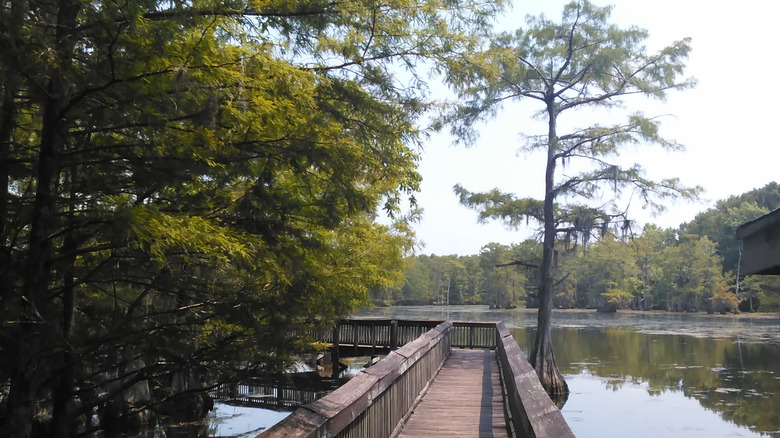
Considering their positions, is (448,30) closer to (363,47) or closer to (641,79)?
(363,47)

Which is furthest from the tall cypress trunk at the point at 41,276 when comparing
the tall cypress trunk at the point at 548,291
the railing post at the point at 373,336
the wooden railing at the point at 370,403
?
the tall cypress trunk at the point at 548,291

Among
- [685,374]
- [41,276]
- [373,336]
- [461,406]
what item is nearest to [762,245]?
[41,276]

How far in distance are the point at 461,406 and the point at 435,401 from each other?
508mm

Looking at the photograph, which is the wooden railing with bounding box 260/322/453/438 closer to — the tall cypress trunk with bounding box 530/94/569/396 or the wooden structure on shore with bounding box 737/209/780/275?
the wooden structure on shore with bounding box 737/209/780/275

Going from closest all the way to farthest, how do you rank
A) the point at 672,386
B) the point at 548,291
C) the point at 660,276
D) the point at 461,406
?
the point at 461,406 < the point at 548,291 < the point at 672,386 < the point at 660,276

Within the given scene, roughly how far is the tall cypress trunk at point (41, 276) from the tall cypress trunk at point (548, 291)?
18.5 metres

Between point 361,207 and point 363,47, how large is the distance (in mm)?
1811

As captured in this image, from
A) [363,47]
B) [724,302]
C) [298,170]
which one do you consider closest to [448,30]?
[363,47]

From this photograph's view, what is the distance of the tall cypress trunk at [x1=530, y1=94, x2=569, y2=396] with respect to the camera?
21969mm

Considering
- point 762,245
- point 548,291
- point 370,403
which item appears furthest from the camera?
point 548,291

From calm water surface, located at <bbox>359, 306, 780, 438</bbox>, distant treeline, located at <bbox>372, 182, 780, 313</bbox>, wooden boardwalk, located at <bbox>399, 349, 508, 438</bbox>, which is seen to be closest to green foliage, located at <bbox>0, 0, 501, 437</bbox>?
wooden boardwalk, located at <bbox>399, 349, 508, 438</bbox>

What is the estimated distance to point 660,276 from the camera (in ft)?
321

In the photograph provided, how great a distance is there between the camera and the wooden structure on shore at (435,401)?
3.73 meters

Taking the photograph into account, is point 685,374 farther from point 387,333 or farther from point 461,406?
point 461,406
